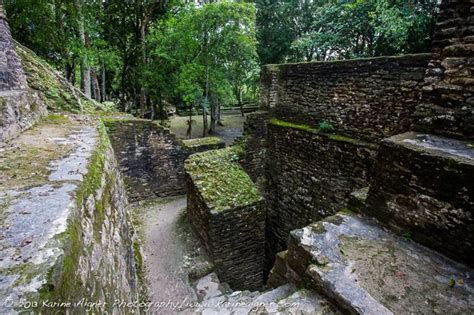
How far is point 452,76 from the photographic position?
2084 mm

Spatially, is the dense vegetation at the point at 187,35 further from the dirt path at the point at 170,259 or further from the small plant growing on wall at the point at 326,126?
the dirt path at the point at 170,259

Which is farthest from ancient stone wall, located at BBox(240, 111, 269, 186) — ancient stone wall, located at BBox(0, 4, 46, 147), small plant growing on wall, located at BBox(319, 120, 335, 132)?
ancient stone wall, located at BBox(0, 4, 46, 147)

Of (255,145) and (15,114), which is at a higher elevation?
(15,114)

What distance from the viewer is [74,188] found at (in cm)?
127

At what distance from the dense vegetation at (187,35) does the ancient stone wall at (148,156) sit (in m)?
3.25

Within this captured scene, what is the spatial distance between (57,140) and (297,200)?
490cm

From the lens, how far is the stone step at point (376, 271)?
4.82 ft

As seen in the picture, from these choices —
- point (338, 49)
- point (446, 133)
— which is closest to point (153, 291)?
point (446, 133)

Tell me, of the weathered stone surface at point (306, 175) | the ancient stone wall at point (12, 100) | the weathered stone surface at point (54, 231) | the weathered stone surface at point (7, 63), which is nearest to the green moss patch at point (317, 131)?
the weathered stone surface at point (306, 175)

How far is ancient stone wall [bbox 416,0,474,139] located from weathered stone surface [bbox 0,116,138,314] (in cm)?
270

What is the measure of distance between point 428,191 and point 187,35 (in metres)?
9.62

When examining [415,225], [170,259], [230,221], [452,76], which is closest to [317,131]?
[230,221]

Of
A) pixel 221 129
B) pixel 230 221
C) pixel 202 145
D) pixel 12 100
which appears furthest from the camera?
pixel 221 129

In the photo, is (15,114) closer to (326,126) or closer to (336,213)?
(336,213)
